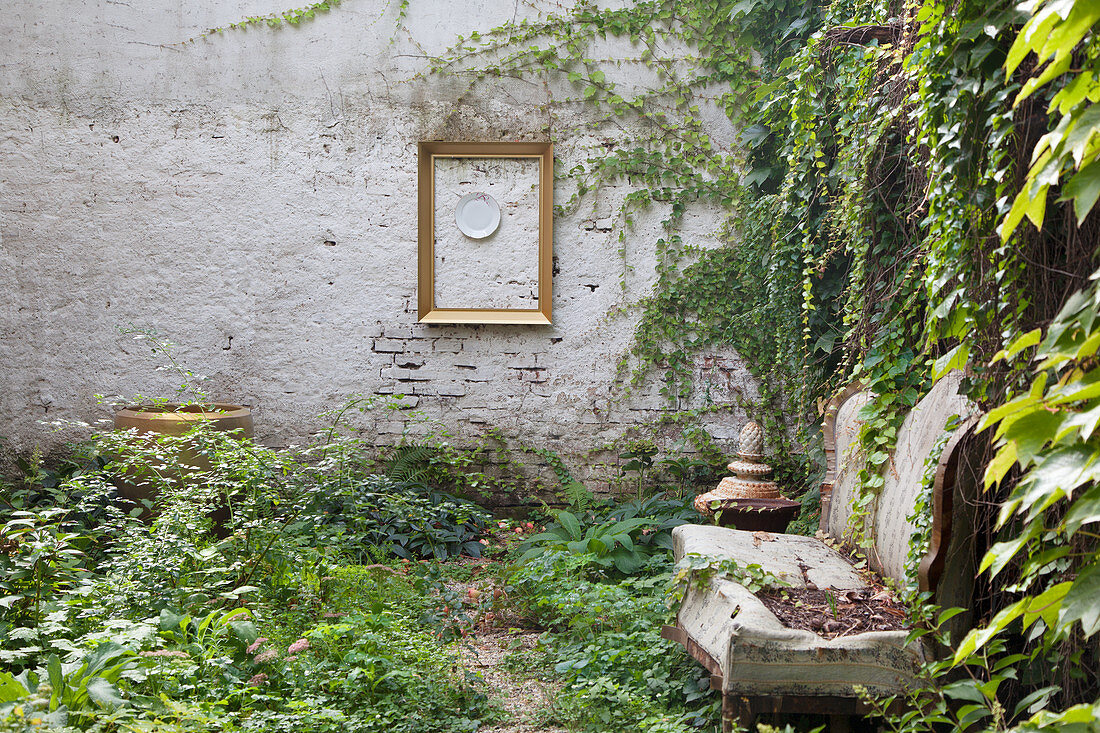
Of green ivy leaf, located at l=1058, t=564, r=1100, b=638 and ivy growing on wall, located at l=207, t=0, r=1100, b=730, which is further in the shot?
ivy growing on wall, located at l=207, t=0, r=1100, b=730

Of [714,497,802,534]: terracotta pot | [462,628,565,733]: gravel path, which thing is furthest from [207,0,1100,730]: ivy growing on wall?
[462,628,565,733]: gravel path

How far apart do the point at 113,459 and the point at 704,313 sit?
12.5ft

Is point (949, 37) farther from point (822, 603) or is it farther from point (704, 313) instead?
point (704, 313)

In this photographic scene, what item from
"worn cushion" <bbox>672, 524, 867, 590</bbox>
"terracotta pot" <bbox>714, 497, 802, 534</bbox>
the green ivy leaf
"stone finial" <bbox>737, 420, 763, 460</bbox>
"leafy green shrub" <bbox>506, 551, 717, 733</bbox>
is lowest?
"leafy green shrub" <bbox>506, 551, 717, 733</bbox>

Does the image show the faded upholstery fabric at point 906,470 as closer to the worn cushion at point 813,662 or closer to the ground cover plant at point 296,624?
the worn cushion at point 813,662

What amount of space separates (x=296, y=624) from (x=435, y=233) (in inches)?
111

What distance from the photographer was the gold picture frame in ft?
16.5

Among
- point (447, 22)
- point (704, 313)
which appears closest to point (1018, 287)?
point (704, 313)

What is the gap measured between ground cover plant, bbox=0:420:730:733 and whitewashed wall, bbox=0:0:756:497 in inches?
47.1

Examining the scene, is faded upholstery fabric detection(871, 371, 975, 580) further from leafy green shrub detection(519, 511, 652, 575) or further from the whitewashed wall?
the whitewashed wall

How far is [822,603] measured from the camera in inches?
87.9

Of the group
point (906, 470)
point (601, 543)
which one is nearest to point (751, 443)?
point (601, 543)

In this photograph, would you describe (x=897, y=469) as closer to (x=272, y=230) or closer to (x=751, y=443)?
(x=751, y=443)

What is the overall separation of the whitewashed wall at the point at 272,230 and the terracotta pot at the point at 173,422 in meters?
0.42
